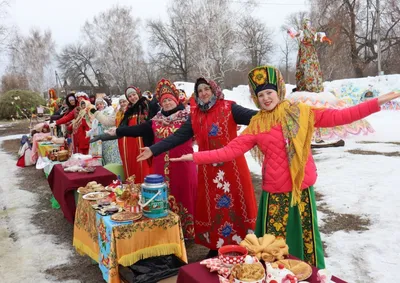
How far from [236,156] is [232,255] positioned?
2.72ft

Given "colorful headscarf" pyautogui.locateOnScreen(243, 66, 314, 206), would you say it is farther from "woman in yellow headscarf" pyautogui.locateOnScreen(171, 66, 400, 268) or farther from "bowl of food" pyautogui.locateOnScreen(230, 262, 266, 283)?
"bowl of food" pyautogui.locateOnScreen(230, 262, 266, 283)

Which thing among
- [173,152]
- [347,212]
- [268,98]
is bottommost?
[347,212]

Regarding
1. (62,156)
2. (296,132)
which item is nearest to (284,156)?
(296,132)

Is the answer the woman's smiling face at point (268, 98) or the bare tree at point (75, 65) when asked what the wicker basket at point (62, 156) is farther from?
the bare tree at point (75, 65)

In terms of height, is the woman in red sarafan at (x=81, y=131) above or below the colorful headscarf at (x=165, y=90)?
below

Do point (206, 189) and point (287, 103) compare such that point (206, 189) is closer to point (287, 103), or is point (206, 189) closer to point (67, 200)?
point (287, 103)

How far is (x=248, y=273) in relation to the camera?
62.8 inches

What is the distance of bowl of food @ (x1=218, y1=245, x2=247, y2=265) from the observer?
1.76 m

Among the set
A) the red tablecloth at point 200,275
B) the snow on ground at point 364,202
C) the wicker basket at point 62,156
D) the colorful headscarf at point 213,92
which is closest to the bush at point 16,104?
the wicker basket at point 62,156

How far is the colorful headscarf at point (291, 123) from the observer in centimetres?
241

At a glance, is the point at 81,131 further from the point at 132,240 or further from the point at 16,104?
the point at 16,104

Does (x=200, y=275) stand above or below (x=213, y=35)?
below

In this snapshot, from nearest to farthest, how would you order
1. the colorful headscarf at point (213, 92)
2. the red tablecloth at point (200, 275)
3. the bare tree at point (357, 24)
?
1. the red tablecloth at point (200, 275)
2. the colorful headscarf at point (213, 92)
3. the bare tree at point (357, 24)

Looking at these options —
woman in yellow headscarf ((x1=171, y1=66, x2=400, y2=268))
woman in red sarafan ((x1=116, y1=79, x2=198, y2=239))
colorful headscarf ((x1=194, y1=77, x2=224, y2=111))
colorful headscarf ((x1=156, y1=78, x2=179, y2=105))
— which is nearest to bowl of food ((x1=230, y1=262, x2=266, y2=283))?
woman in yellow headscarf ((x1=171, y1=66, x2=400, y2=268))
